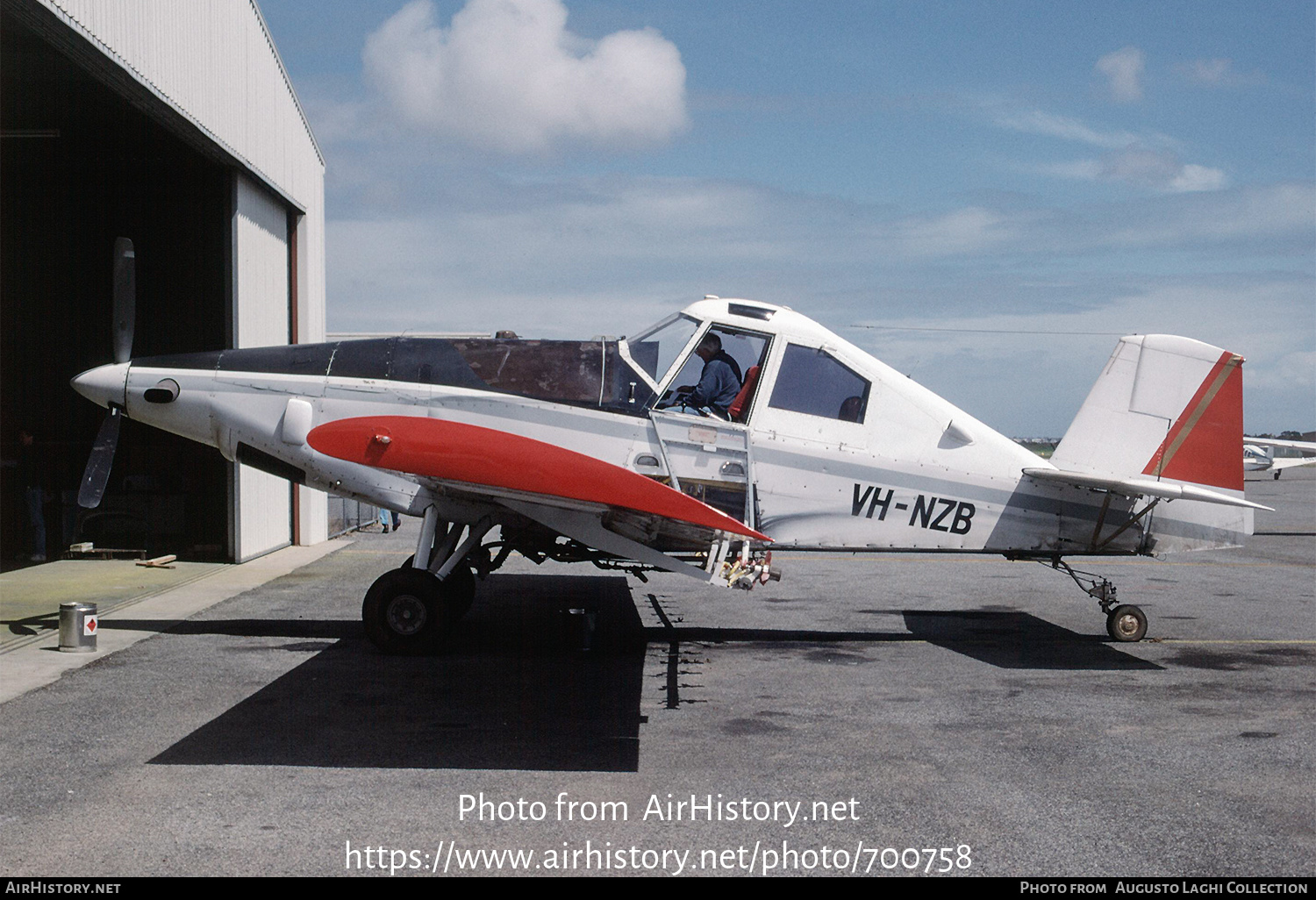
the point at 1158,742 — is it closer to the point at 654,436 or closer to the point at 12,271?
the point at 654,436

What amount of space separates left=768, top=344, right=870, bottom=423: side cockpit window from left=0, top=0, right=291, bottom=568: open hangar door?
31.0 ft

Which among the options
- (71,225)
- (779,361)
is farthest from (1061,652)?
(71,225)

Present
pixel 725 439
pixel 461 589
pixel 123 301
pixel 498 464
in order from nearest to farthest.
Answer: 1. pixel 498 464
2. pixel 725 439
3. pixel 123 301
4. pixel 461 589

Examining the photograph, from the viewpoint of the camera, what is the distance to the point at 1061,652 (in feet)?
34.8

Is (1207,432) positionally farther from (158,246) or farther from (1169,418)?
(158,246)

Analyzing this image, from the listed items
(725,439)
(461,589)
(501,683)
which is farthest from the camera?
(461,589)

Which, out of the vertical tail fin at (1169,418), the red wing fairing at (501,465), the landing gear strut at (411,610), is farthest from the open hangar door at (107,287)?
the vertical tail fin at (1169,418)

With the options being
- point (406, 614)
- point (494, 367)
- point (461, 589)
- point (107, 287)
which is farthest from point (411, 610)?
point (107, 287)

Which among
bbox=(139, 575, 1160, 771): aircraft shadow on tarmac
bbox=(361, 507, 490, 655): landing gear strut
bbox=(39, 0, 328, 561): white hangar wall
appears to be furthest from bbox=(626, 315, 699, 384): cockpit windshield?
bbox=(39, 0, 328, 561): white hangar wall

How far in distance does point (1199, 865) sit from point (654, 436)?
5.25 meters

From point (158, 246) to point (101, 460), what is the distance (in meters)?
11.0

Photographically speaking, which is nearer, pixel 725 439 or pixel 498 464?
pixel 498 464

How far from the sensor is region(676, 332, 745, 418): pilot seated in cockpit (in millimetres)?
9477

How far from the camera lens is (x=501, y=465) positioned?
6.89 metres
